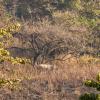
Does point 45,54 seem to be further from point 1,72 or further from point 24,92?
point 24,92

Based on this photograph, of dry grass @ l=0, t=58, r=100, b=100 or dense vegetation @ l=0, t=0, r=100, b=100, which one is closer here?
dry grass @ l=0, t=58, r=100, b=100

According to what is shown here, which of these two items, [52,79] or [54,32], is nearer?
[52,79]

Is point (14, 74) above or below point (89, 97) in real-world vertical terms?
below

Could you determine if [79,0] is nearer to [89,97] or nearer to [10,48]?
[10,48]

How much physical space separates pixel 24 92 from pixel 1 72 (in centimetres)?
234

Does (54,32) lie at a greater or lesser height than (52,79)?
greater

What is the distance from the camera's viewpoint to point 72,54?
1747 centimetres

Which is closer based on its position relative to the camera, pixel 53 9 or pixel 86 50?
pixel 86 50

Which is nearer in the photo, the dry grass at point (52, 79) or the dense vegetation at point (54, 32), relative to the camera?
the dry grass at point (52, 79)

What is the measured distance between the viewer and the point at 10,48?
17875mm

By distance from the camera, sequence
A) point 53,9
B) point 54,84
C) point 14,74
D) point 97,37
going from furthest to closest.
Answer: point 53,9 → point 97,37 → point 14,74 → point 54,84

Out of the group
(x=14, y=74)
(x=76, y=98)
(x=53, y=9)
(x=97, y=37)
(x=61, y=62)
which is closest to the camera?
(x=76, y=98)

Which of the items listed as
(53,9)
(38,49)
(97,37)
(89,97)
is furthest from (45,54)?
(89,97)

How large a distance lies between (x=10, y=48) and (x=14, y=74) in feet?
12.7
